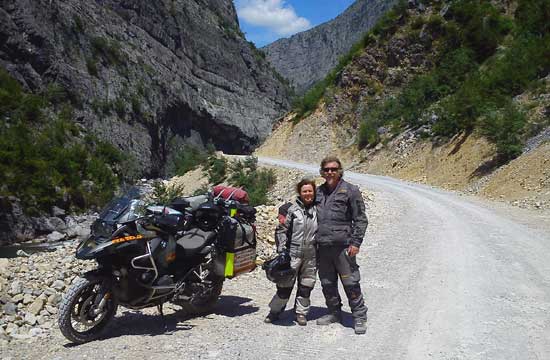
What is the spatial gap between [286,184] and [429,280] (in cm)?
1682

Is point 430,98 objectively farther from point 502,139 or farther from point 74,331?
point 74,331

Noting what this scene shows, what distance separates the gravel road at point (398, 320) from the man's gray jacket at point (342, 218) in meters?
0.96

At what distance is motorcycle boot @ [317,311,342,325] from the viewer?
505 centimetres

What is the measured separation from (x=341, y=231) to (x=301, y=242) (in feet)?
1.46

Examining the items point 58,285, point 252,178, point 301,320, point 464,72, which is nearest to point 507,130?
point 252,178

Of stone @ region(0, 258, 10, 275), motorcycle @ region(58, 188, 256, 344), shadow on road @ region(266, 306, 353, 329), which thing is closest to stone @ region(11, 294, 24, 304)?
stone @ region(0, 258, 10, 275)

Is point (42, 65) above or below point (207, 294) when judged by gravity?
above

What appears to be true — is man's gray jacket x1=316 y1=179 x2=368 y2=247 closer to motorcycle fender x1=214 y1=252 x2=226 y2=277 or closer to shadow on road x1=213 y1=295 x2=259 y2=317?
motorcycle fender x1=214 y1=252 x2=226 y2=277

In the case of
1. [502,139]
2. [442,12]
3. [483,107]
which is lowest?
[502,139]

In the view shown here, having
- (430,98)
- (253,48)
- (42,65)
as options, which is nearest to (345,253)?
(430,98)

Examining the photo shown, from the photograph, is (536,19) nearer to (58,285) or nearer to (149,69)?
(58,285)

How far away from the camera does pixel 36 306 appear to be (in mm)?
6238

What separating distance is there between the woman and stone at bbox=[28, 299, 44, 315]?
133 inches

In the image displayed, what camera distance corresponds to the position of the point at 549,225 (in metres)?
10.7
